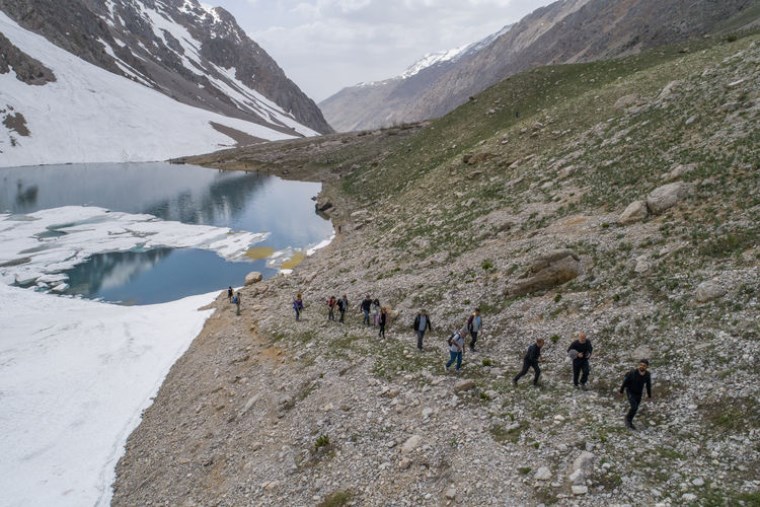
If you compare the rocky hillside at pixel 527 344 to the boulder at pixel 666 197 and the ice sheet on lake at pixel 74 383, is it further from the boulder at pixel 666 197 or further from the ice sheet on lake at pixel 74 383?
the ice sheet on lake at pixel 74 383

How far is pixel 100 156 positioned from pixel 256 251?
11392cm

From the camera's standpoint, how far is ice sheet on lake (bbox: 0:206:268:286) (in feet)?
167

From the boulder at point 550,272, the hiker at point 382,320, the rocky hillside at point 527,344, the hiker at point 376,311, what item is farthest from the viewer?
the hiker at point 376,311

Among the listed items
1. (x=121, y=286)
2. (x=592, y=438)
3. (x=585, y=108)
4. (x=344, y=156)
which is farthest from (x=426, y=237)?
(x=344, y=156)

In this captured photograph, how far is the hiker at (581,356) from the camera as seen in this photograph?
16.0 metres

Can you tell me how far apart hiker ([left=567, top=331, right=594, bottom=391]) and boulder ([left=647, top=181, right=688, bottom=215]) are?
38.2ft

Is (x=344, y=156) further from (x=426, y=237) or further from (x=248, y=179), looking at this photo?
(x=426, y=237)

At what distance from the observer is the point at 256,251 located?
59594 millimetres

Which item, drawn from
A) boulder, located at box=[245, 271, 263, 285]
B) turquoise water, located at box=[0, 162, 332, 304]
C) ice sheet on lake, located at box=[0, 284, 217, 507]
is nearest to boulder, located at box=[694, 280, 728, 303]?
ice sheet on lake, located at box=[0, 284, 217, 507]

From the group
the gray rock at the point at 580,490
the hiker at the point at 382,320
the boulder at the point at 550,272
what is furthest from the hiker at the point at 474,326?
the gray rock at the point at 580,490

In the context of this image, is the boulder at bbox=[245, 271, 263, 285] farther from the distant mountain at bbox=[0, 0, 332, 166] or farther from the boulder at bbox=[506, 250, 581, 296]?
the distant mountain at bbox=[0, 0, 332, 166]

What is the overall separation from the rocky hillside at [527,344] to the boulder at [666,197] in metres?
0.08

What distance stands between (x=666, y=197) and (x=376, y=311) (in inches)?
644

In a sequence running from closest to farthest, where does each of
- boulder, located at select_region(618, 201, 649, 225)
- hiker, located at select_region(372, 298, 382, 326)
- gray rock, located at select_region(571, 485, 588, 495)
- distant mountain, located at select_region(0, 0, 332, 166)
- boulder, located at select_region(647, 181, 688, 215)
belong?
gray rock, located at select_region(571, 485, 588, 495)
boulder, located at select_region(647, 181, 688, 215)
boulder, located at select_region(618, 201, 649, 225)
hiker, located at select_region(372, 298, 382, 326)
distant mountain, located at select_region(0, 0, 332, 166)
